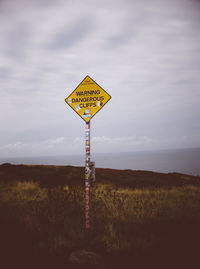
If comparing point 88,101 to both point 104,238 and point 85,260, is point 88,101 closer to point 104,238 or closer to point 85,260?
point 104,238

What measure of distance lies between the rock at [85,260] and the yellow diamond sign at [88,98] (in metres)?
2.56

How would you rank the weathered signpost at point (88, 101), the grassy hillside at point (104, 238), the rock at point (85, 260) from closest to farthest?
the rock at point (85, 260) < the grassy hillside at point (104, 238) < the weathered signpost at point (88, 101)

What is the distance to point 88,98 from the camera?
410 cm

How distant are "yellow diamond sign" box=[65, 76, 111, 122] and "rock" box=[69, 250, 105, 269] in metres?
2.56

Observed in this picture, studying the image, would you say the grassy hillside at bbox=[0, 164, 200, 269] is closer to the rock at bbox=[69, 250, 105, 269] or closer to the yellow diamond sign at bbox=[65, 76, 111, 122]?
the rock at bbox=[69, 250, 105, 269]

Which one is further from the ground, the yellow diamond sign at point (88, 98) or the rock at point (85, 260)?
the yellow diamond sign at point (88, 98)

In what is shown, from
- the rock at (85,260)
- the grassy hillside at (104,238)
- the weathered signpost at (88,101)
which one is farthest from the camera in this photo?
the weathered signpost at (88,101)

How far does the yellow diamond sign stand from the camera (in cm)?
404

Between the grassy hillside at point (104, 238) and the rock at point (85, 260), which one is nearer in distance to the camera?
the rock at point (85, 260)

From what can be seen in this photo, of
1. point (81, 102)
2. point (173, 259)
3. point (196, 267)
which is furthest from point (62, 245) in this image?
point (81, 102)

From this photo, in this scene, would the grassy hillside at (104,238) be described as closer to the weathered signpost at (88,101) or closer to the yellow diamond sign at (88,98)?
the weathered signpost at (88,101)

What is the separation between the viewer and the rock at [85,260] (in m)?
3.04

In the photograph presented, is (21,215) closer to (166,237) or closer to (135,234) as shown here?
(135,234)

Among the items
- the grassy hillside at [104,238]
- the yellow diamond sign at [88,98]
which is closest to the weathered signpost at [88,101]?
the yellow diamond sign at [88,98]
